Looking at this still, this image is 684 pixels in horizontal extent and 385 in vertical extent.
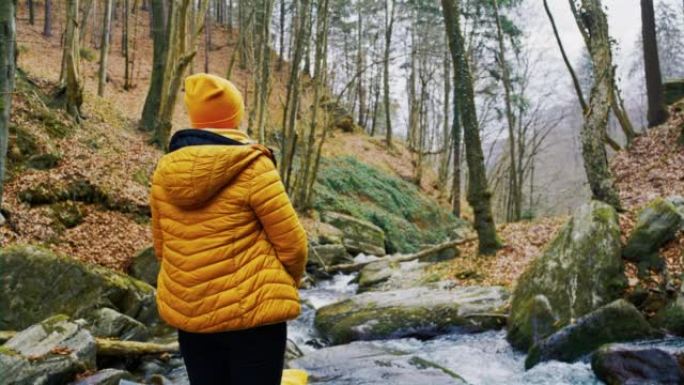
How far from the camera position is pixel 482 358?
23.3ft

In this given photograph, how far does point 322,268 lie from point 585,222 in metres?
8.10

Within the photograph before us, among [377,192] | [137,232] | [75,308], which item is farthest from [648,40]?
[75,308]

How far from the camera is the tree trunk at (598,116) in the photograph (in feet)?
33.8

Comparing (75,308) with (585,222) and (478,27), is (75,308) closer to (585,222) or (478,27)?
(585,222)

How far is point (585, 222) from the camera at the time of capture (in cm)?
790

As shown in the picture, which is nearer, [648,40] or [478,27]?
[648,40]

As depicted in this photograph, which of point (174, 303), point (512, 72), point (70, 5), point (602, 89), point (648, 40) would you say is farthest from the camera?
point (512, 72)

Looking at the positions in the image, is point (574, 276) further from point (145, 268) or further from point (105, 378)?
point (145, 268)

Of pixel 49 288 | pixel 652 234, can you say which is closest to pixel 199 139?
pixel 49 288

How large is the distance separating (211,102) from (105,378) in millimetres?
3871

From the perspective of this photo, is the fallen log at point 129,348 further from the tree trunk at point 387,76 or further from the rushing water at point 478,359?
the tree trunk at point 387,76

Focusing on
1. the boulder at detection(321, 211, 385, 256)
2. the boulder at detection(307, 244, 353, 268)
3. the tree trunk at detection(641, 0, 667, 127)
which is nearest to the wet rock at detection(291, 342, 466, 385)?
the boulder at detection(307, 244, 353, 268)

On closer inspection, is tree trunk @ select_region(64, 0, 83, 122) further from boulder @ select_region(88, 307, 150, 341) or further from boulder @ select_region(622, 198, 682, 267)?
boulder @ select_region(622, 198, 682, 267)

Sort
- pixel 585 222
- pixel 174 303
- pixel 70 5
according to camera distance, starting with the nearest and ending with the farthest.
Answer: pixel 174 303 < pixel 585 222 < pixel 70 5
